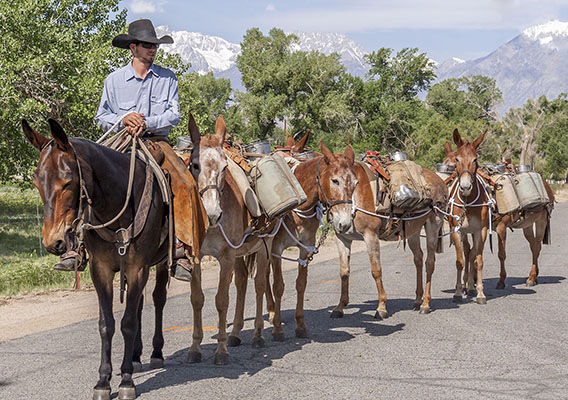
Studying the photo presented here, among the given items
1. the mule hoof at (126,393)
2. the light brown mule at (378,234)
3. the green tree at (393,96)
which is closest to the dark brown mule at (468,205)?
the light brown mule at (378,234)

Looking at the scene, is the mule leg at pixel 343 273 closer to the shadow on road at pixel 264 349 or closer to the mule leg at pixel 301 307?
the shadow on road at pixel 264 349

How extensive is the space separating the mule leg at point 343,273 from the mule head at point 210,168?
12.8 ft

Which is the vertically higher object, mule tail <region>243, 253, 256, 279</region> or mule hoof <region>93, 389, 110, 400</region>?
mule tail <region>243, 253, 256, 279</region>

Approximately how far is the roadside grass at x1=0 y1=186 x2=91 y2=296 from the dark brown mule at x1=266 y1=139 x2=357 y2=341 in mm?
6225

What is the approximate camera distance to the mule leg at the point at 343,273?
1033cm

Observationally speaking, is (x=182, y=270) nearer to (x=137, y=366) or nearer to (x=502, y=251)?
(x=137, y=366)

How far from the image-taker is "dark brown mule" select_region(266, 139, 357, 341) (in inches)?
336

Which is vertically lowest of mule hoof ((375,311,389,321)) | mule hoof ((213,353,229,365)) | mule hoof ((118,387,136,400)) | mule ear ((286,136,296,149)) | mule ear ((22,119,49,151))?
mule hoof ((375,311,389,321))

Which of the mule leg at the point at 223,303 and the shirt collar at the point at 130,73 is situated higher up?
the shirt collar at the point at 130,73

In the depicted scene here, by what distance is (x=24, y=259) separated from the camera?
1995cm

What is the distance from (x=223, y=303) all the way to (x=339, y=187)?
2.20m

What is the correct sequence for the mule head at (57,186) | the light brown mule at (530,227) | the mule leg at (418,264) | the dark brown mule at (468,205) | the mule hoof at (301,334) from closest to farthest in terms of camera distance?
the mule head at (57,186), the mule hoof at (301,334), the mule leg at (418,264), the dark brown mule at (468,205), the light brown mule at (530,227)

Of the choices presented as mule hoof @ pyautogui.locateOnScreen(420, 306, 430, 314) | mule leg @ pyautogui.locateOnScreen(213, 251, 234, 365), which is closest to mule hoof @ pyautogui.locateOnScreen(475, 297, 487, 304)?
mule hoof @ pyautogui.locateOnScreen(420, 306, 430, 314)

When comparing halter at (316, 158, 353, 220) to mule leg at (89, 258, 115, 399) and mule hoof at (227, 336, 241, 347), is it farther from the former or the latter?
mule leg at (89, 258, 115, 399)
